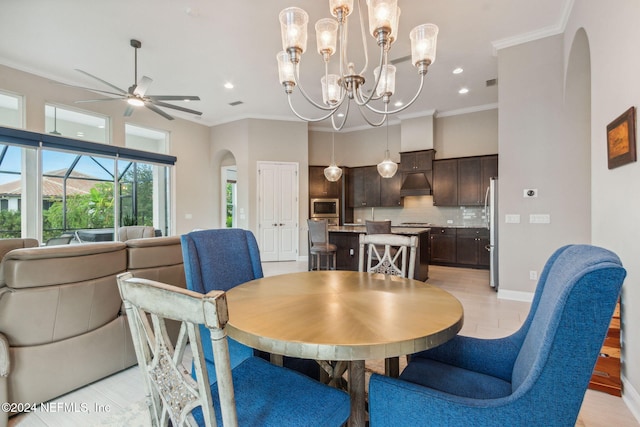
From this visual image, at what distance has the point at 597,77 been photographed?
2258 millimetres

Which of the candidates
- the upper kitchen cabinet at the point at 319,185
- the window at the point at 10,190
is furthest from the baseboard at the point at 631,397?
the window at the point at 10,190

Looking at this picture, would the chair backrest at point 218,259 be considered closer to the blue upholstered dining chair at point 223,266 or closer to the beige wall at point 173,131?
the blue upholstered dining chair at point 223,266

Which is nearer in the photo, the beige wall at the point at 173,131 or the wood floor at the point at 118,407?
the wood floor at the point at 118,407

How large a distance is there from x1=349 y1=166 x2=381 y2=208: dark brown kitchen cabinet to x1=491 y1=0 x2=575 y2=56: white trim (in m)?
3.76

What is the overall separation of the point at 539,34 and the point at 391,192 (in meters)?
4.01

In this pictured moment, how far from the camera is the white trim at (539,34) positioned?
313 centimetres

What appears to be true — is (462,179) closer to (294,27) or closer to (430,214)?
(430,214)

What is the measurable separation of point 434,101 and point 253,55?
3715 mm

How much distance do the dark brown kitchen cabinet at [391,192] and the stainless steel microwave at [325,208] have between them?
1166 millimetres

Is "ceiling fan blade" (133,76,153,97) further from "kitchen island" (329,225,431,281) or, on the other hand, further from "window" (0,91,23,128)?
"kitchen island" (329,225,431,281)

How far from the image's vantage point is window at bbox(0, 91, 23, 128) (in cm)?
420

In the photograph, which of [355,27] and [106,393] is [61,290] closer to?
[106,393]

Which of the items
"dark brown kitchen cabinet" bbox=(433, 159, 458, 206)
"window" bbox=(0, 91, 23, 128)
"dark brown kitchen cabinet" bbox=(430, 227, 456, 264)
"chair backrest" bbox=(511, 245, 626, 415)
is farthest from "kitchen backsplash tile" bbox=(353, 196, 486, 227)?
"window" bbox=(0, 91, 23, 128)

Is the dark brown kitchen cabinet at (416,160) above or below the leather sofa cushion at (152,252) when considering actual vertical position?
above
